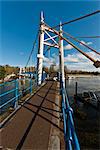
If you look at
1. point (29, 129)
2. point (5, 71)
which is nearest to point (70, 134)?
point (29, 129)

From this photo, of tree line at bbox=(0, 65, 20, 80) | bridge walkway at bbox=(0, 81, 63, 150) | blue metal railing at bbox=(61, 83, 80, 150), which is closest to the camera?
blue metal railing at bbox=(61, 83, 80, 150)

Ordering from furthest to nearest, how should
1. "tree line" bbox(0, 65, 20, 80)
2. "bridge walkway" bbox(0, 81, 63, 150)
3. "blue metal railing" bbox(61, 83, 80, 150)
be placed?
"tree line" bbox(0, 65, 20, 80)
"bridge walkway" bbox(0, 81, 63, 150)
"blue metal railing" bbox(61, 83, 80, 150)

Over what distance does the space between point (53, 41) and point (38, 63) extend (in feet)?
9.44

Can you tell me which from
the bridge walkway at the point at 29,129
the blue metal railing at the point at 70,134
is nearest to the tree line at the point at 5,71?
the bridge walkway at the point at 29,129

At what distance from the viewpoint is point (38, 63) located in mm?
16141

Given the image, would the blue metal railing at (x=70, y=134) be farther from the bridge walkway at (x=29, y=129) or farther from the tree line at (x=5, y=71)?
the tree line at (x=5, y=71)

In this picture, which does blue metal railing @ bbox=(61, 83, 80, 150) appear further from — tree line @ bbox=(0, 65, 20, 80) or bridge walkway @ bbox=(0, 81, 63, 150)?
tree line @ bbox=(0, 65, 20, 80)

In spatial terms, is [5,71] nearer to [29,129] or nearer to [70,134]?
[29,129]

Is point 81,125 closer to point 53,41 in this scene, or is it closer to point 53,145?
point 53,41

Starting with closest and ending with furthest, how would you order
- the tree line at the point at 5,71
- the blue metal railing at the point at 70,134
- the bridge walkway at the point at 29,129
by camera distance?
the blue metal railing at the point at 70,134 → the bridge walkway at the point at 29,129 → the tree line at the point at 5,71

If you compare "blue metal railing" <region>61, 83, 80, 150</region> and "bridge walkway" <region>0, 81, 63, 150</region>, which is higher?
"blue metal railing" <region>61, 83, 80, 150</region>

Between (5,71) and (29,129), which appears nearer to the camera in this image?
(29,129)

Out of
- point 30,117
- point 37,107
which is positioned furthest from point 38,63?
point 30,117

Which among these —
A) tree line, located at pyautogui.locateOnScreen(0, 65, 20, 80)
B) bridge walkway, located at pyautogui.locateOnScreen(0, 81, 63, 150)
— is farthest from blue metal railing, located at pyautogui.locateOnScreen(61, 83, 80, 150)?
tree line, located at pyautogui.locateOnScreen(0, 65, 20, 80)
